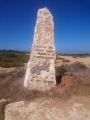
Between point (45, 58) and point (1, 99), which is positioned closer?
point (1, 99)

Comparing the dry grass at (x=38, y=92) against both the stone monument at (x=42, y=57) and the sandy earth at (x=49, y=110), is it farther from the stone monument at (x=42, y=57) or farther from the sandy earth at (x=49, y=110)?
the stone monument at (x=42, y=57)

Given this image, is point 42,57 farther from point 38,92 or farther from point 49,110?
point 49,110

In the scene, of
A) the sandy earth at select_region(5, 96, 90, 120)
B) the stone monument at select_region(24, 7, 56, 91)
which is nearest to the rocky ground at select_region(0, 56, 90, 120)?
the sandy earth at select_region(5, 96, 90, 120)

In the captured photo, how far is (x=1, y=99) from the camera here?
32.4 feet

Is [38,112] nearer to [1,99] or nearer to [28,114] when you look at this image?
[28,114]

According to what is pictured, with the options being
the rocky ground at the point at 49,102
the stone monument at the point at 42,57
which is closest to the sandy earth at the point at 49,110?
the rocky ground at the point at 49,102

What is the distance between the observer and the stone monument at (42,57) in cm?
1044

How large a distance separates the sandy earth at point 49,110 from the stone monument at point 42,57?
4.13 ft

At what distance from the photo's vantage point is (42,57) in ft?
34.8

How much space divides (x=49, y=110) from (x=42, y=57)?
3.22m

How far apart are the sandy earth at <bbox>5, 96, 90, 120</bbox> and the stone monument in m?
1.26

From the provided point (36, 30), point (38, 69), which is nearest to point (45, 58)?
point (38, 69)

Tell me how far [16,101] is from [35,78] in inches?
68.4

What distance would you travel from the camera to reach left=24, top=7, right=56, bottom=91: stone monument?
10.4 meters
